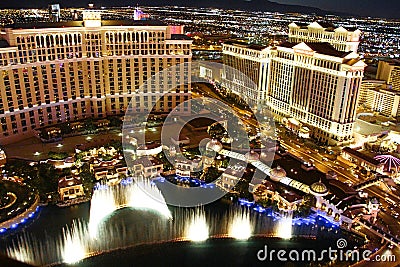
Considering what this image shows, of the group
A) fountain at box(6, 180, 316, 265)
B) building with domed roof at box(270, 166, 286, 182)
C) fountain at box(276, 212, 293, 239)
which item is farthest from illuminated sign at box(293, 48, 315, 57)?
fountain at box(6, 180, 316, 265)

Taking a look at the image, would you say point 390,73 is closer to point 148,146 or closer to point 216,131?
point 216,131

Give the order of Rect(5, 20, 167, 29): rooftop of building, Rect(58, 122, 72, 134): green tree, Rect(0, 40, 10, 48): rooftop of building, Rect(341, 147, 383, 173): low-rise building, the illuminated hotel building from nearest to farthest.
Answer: Rect(341, 147, 383, 173): low-rise building, Rect(0, 40, 10, 48): rooftop of building, Rect(5, 20, 167, 29): rooftop of building, Rect(58, 122, 72, 134): green tree, the illuminated hotel building

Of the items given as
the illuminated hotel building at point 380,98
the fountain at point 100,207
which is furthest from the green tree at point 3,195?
the illuminated hotel building at point 380,98

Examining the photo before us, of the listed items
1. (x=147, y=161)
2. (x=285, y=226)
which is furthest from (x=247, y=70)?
(x=285, y=226)

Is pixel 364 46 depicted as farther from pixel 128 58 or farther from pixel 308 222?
pixel 308 222

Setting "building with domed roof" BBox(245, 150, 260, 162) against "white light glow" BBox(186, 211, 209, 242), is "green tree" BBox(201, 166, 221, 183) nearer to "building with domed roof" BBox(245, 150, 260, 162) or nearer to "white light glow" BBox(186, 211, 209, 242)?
"building with domed roof" BBox(245, 150, 260, 162)

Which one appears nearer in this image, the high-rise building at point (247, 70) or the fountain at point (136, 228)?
the fountain at point (136, 228)

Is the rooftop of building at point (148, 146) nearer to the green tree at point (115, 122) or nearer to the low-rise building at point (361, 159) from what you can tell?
the green tree at point (115, 122)
